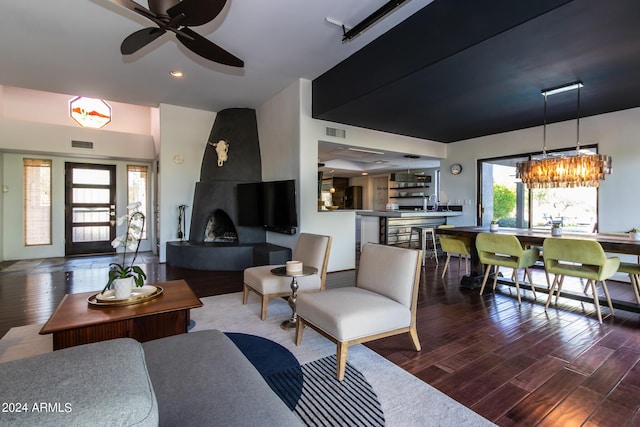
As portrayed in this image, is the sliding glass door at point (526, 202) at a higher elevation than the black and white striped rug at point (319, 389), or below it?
higher

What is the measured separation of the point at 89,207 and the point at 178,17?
6.75 m

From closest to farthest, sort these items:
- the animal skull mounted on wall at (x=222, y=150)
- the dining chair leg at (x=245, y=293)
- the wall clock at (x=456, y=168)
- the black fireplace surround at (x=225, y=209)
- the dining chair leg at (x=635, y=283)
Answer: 1. the dining chair leg at (x=635, y=283)
2. the dining chair leg at (x=245, y=293)
3. the black fireplace surround at (x=225, y=209)
4. the animal skull mounted on wall at (x=222, y=150)
5. the wall clock at (x=456, y=168)

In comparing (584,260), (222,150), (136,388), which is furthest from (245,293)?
(584,260)

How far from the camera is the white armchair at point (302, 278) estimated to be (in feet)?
10.5

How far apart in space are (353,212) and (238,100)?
10.1 feet

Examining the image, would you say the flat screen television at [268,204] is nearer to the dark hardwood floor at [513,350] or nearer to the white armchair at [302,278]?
the dark hardwood floor at [513,350]

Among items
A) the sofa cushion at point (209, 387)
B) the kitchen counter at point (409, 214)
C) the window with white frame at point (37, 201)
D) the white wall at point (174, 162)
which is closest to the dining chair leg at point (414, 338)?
the sofa cushion at point (209, 387)

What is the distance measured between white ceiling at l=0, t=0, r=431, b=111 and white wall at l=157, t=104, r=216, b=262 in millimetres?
626

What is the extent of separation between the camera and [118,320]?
2.10 meters

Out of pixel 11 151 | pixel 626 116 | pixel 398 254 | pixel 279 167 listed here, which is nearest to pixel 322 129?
pixel 279 167

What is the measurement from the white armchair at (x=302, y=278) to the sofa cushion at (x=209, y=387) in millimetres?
1564

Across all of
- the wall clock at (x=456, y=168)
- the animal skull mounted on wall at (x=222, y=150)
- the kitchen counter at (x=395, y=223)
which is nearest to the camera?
the animal skull mounted on wall at (x=222, y=150)

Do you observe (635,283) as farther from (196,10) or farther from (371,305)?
(196,10)

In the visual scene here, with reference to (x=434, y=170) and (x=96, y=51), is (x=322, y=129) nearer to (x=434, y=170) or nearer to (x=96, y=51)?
(x=96, y=51)
